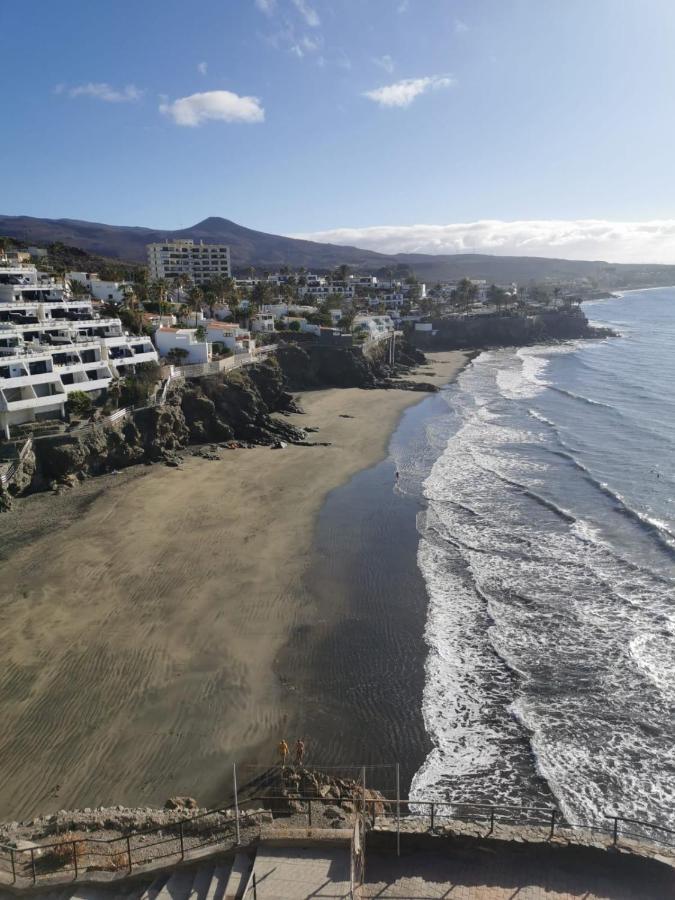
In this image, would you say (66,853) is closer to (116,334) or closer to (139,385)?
(139,385)

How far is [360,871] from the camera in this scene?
9344 mm

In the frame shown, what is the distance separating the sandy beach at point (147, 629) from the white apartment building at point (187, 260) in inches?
4180

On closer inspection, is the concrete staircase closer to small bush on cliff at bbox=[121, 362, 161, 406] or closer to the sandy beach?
the sandy beach

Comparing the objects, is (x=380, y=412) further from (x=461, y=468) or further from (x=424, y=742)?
(x=424, y=742)

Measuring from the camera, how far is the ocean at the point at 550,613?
14195mm

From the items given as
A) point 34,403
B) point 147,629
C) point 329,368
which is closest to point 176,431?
point 34,403

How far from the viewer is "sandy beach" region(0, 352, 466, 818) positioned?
14227 mm

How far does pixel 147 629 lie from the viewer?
64.0 feet

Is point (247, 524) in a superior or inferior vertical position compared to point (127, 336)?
inferior

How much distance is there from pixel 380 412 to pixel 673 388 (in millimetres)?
31004

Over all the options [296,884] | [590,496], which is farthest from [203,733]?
[590,496]

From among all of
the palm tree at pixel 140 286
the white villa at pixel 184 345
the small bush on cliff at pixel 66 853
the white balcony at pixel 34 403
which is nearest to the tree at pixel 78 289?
the palm tree at pixel 140 286

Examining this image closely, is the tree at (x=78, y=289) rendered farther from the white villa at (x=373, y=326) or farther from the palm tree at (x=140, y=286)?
the white villa at (x=373, y=326)

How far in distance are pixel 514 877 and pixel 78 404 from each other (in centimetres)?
3281
